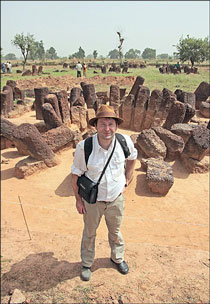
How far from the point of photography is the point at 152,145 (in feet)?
23.4

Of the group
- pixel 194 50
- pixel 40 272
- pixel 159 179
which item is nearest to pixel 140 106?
pixel 159 179

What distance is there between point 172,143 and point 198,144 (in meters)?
0.81

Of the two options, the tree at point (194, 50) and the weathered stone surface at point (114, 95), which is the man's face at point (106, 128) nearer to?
the weathered stone surface at point (114, 95)

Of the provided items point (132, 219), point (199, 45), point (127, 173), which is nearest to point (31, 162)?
point (132, 219)

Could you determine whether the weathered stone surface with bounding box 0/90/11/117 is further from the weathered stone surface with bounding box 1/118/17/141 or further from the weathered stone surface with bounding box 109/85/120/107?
the weathered stone surface with bounding box 109/85/120/107

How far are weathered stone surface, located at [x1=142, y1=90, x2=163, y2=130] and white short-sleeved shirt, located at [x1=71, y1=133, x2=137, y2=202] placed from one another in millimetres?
7436

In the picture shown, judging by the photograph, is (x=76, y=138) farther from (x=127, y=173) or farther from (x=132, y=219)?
(x=127, y=173)

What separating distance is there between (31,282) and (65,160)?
4.60 metres

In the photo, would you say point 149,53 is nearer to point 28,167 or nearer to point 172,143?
point 172,143

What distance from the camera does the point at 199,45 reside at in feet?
144

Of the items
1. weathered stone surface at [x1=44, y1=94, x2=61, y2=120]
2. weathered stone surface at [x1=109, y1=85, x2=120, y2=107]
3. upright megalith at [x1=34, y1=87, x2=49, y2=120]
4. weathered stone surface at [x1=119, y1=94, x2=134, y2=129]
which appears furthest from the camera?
weathered stone surface at [x1=109, y1=85, x2=120, y2=107]

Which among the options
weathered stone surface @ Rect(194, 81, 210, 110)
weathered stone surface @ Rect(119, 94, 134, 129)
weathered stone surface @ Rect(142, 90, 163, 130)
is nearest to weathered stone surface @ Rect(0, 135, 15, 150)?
weathered stone surface @ Rect(119, 94, 134, 129)

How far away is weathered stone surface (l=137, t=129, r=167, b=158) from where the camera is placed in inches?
280

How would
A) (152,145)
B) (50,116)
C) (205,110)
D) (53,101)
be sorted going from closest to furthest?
(152,145) → (50,116) → (53,101) → (205,110)
